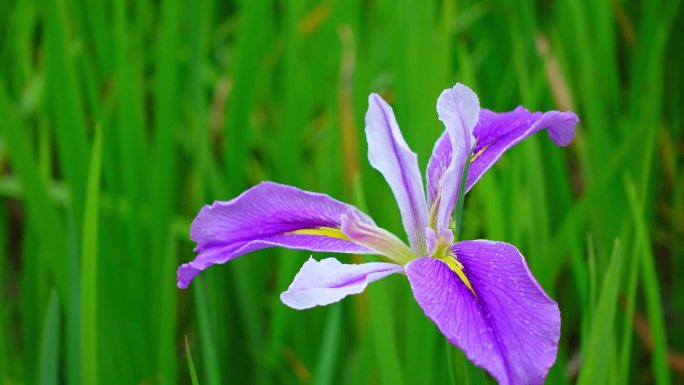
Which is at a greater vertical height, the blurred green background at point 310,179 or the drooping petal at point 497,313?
the blurred green background at point 310,179

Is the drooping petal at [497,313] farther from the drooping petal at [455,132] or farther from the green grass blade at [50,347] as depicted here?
the green grass blade at [50,347]

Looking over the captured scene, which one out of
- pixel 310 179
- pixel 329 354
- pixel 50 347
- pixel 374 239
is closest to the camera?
pixel 374 239

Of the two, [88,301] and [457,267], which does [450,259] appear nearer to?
[457,267]

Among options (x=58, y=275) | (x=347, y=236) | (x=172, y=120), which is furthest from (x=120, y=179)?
(x=347, y=236)

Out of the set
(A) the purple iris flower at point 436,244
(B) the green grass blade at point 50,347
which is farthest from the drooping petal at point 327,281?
(B) the green grass blade at point 50,347

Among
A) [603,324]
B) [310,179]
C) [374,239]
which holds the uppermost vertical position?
[310,179]

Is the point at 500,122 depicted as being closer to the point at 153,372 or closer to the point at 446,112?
the point at 446,112

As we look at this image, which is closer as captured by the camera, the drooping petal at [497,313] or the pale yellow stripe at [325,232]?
the drooping petal at [497,313]

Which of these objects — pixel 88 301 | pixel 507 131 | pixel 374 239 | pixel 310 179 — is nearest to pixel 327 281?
pixel 374 239
